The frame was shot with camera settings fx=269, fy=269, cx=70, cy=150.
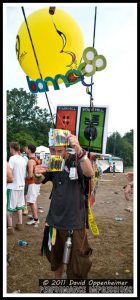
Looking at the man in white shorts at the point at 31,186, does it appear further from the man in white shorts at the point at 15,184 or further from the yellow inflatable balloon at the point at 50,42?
the yellow inflatable balloon at the point at 50,42

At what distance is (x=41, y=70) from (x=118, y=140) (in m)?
49.3

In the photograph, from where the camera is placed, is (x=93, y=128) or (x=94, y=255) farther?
(x=94, y=255)

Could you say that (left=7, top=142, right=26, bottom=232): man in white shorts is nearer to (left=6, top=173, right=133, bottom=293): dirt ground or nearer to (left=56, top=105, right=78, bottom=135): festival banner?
(left=6, top=173, right=133, bottom=293): dirt ground

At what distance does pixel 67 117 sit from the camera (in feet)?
8.91

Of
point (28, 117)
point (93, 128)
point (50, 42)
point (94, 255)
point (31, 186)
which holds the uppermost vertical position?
point (28, 117)

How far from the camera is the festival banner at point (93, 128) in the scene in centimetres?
259

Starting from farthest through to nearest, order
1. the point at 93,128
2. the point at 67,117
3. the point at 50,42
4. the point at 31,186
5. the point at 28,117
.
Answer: the point at 28,117
the point at 31,186
the point at 50,42
the point at 67,117
the point at 93,128

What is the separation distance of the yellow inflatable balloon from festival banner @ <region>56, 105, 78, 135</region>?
2.07 ft

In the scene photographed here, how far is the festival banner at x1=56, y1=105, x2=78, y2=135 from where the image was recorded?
269 cm

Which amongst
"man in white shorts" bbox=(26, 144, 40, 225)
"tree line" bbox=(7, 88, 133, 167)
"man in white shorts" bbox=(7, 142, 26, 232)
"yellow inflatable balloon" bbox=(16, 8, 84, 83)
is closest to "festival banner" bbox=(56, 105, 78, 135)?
"yellow inflatable balloon" bbox=(16, 8, 84, 83)

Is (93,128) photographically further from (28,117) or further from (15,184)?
(28,117)

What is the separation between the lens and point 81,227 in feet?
8.99

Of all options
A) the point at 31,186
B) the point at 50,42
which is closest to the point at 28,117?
the point at 31,186

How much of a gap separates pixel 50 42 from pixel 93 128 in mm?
1154
